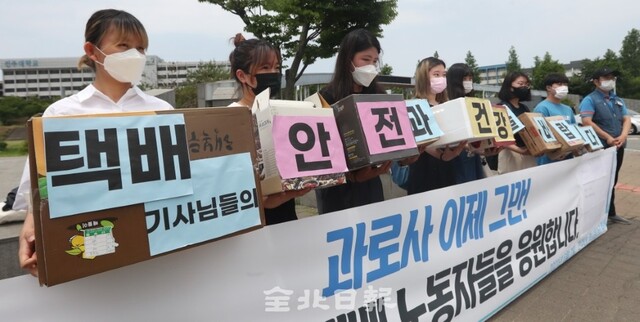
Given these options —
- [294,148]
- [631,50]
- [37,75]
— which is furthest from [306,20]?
[37,75]

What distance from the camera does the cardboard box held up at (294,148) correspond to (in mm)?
1393

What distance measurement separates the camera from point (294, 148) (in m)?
1.42

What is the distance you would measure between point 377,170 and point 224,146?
2.94 feet

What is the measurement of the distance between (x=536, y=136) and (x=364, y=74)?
5.89 ft

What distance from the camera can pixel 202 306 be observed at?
137 centimetres

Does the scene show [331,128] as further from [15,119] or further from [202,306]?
[15,119]

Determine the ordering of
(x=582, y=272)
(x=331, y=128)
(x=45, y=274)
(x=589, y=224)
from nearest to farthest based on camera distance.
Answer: (x=45, y=274) < (x=331, y=128) < (x=582, y=272) < (x=589, y=224)

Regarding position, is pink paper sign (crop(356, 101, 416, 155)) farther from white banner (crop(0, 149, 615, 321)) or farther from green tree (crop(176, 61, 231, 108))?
green tree (crop(176, 61, 231, 108))

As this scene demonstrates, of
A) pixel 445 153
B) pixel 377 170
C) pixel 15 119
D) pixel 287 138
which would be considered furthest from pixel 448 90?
pixel 15 119

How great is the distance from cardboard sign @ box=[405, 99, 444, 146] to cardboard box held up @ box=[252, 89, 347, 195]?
0.62 metres

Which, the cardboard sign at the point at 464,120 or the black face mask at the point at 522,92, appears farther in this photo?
the black face mask at the point at 522,92

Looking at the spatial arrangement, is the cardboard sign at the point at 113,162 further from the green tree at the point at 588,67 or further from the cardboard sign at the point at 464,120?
the green tree at the point at 588,67

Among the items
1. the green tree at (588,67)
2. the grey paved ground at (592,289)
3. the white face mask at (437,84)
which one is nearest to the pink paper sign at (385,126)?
the white face mask at (437,84)

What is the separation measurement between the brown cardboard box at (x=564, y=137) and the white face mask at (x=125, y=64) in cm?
324
